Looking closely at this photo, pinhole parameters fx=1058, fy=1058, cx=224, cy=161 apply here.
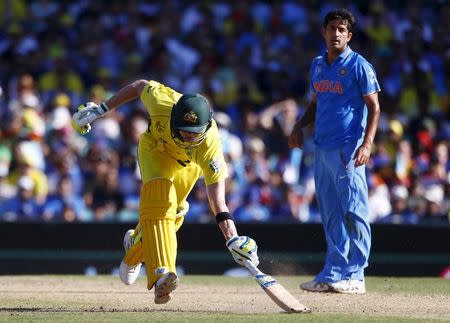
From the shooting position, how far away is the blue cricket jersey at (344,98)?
905 cm

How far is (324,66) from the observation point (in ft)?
30.3

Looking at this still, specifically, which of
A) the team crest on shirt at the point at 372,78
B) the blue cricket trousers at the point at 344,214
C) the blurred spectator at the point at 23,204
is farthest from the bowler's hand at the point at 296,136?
the blurred spectator at the point at 23,204

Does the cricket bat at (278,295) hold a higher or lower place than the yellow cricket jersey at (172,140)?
lower

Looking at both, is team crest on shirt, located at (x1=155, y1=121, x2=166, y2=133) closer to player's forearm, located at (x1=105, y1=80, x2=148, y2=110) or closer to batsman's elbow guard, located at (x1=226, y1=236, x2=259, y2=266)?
player's forearm, located at (x1=105, y1=80, x2=148, y2=110)

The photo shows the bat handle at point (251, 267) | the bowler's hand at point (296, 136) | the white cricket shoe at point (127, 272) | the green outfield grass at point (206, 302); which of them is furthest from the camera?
the bowler's hand at point (296, 136)

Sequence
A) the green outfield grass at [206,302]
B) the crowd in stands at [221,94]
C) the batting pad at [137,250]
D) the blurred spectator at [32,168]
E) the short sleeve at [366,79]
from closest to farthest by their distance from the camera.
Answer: the green outfield grass at [206,302] < the batting pad at [137,250] < the short sleeve at [366,79] < the blurred spectator at [32,168] < the crowd in stands at [221,94]

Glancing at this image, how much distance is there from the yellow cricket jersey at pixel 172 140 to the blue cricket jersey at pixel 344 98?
1.44 metres

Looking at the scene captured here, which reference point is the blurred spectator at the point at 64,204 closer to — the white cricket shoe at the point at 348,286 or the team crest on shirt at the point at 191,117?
the white cricket shoe at the point at 348,286

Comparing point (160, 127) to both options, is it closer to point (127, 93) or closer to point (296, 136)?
point (127, 93)

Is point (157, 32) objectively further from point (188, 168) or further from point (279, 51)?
point (188, 168)

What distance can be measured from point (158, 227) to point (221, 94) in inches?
319

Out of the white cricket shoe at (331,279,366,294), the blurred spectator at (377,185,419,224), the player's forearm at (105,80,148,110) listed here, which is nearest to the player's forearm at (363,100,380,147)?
the white cricket shoe at (331,279,366,294)

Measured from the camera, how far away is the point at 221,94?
15742 mm

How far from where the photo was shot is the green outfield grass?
749cm
